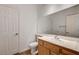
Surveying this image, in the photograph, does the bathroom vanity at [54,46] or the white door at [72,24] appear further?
the white door at [72,24]

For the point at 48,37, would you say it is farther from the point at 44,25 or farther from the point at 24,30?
the point at 24,30

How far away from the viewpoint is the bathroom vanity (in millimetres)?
1395

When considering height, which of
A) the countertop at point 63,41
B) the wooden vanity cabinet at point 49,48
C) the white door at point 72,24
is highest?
the white door at point 72,24

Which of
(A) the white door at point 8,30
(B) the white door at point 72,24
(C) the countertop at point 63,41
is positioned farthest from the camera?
(B) the white door at point 72,24

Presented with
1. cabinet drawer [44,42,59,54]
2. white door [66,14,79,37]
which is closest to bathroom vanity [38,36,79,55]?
cabinet drawer [44,42,59,54]

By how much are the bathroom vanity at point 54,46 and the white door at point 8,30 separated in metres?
0.35

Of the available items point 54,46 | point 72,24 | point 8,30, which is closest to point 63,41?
point 54,46

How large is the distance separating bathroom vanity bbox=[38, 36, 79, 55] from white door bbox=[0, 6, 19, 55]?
0.35 meters

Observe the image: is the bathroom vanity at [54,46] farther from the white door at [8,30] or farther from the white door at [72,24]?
the white door at [8,30]

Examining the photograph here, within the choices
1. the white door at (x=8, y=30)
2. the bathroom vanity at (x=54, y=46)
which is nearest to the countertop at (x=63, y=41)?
the bathroom vanity at (x=54, y=46)

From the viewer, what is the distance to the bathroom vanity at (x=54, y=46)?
1.39 metres

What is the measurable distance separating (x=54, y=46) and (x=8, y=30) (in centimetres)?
69

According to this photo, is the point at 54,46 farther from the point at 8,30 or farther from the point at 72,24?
the point at 8,30
